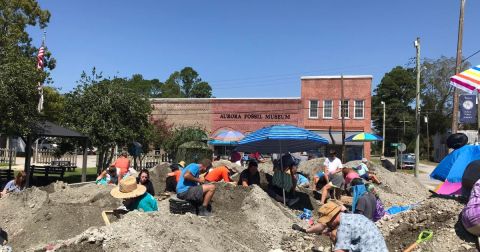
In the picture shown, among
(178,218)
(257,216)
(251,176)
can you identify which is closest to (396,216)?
(257,216)

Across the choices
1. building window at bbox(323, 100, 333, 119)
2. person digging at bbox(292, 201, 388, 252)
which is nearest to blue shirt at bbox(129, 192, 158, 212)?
person digging at bbox(292, 201, 388, 252)

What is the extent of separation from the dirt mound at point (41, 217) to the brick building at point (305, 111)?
1234 inches

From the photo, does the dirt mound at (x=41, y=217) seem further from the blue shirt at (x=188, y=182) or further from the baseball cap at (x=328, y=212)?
the baseball cap at (x=328, y=212)

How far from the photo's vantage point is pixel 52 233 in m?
8.26

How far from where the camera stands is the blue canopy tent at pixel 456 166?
748 cm

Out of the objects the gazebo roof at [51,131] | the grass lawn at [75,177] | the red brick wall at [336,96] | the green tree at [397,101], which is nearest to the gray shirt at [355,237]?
the gazebo roof at [51,131]

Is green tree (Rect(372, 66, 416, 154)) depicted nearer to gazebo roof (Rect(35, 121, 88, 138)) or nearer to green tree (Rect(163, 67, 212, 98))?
green tree (Rect(163, 67, 212, 98))

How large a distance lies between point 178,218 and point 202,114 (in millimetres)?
36895

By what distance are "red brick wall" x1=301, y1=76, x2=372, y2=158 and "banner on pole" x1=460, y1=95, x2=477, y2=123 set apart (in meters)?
21.9

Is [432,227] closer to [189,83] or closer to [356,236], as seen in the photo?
[356,236]

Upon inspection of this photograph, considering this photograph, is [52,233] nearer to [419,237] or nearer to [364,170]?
[419,237]

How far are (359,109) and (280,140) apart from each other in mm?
30411

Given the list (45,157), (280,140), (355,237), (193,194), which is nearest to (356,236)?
(355,237)

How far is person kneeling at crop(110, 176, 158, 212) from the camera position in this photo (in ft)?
22.5
